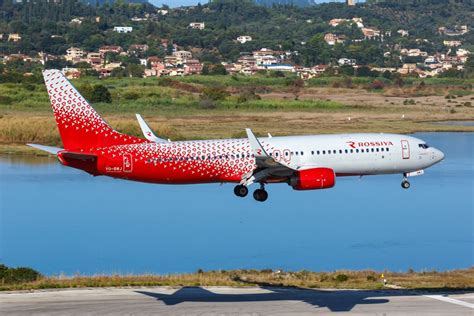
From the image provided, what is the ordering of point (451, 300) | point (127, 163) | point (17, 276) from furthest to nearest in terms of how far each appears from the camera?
point (127, 163) < point (17, 276) < point (451, 300)

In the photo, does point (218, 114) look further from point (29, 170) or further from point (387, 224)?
point (387, 224)

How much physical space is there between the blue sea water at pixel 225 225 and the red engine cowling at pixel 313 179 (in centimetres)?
639

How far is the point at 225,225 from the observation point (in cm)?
9725

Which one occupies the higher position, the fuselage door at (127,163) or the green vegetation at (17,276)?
the fuselage door at (127,163)

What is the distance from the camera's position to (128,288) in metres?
65.0

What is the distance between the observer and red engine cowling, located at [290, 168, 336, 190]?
7781cm

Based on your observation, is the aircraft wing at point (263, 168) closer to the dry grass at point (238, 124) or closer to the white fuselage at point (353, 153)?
the white fuselage at point (353, 153)

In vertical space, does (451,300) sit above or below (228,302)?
above

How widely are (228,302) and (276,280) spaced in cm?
978

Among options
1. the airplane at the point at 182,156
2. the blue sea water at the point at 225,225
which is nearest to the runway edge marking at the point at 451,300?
the airplane at the point at 182,156

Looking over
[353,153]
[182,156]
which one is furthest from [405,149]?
[182,156]

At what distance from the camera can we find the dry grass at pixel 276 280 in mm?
66500

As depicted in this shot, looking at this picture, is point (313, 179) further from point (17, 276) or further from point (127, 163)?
point (17, 276)

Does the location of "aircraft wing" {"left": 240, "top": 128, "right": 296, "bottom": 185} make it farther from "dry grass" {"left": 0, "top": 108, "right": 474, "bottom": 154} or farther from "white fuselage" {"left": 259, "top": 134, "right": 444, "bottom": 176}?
"dry grass" {"left": 0, "top": 108, "right": 474, "bottom": 154}
